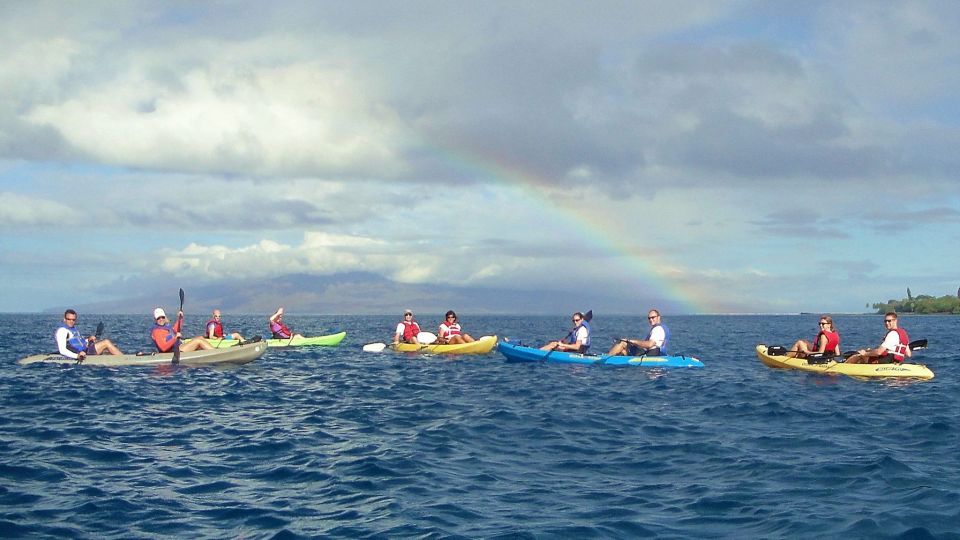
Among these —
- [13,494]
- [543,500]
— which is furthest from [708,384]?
[13,494]

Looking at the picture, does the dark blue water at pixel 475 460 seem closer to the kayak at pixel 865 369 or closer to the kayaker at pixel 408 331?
the kayak at pixel 865 369

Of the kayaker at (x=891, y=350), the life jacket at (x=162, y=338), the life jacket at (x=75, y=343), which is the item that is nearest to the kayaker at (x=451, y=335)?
the life jacket at (x=162, y=338)

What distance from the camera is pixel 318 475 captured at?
11.3m

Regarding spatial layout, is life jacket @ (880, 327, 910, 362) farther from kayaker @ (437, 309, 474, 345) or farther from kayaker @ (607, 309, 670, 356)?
kayaker @ (437, 309, 474, 345)

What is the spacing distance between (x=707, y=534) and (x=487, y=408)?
9852 mm

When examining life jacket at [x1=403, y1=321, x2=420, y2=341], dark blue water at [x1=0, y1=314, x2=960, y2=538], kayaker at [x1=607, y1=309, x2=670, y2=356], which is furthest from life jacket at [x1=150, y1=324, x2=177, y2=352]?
kayaker at [x1=607, y1=309, x2=670, y2=356]

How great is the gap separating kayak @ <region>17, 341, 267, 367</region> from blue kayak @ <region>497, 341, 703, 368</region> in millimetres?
10080

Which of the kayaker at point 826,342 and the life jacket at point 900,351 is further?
the kayaker at point 826,342

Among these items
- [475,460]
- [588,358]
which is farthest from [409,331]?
[475,460]

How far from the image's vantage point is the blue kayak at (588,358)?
28625 mm

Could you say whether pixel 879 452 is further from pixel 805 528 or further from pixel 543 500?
pixel 543 500

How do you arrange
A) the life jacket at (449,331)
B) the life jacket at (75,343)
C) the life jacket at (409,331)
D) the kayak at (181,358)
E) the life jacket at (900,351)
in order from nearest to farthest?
1. the life jacket at (900,351)
2. the kayak at (181,358)
3. the life jacket at (75,343)
4. the life jacket at (449,331)
5. the life jacket at (409,331)

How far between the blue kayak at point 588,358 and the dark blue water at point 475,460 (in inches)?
225

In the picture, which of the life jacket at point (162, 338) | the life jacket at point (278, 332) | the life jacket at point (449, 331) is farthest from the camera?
the life jacket at point (278, 332)
